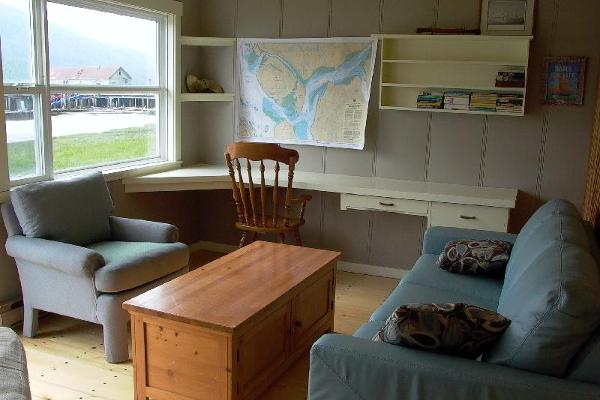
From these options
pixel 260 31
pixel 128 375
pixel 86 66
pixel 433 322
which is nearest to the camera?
pixel 433 322

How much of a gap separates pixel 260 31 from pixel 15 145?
2034mm

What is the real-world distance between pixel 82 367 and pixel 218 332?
1.02m

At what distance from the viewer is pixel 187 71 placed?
4684mm

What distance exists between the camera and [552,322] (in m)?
1.60

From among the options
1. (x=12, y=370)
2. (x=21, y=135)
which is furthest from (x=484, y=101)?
(x=12, y=370)

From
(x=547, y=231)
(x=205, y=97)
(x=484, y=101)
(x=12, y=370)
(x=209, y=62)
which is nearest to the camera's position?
(x=12, y=370)

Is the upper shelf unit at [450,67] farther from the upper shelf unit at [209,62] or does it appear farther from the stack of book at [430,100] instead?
the upper shelf unit at [209,62]

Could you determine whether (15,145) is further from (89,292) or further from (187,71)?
(187,71)

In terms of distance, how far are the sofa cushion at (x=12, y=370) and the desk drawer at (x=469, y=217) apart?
273 centimetres

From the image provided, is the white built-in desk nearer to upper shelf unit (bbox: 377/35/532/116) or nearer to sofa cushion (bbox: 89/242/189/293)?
upper shelf unit (bbox: 377/35/532/116)

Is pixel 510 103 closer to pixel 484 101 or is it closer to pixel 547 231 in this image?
pixel 484 101

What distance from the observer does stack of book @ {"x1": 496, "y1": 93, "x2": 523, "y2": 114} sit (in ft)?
12.5

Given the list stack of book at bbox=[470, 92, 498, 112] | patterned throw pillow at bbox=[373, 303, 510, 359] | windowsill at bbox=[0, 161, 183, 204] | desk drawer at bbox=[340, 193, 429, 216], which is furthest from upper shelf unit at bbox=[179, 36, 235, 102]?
patterned throw pillow at bbox=[373, 303, 510, 359]

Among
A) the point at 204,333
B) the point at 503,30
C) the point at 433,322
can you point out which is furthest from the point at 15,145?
the point at 503,30
